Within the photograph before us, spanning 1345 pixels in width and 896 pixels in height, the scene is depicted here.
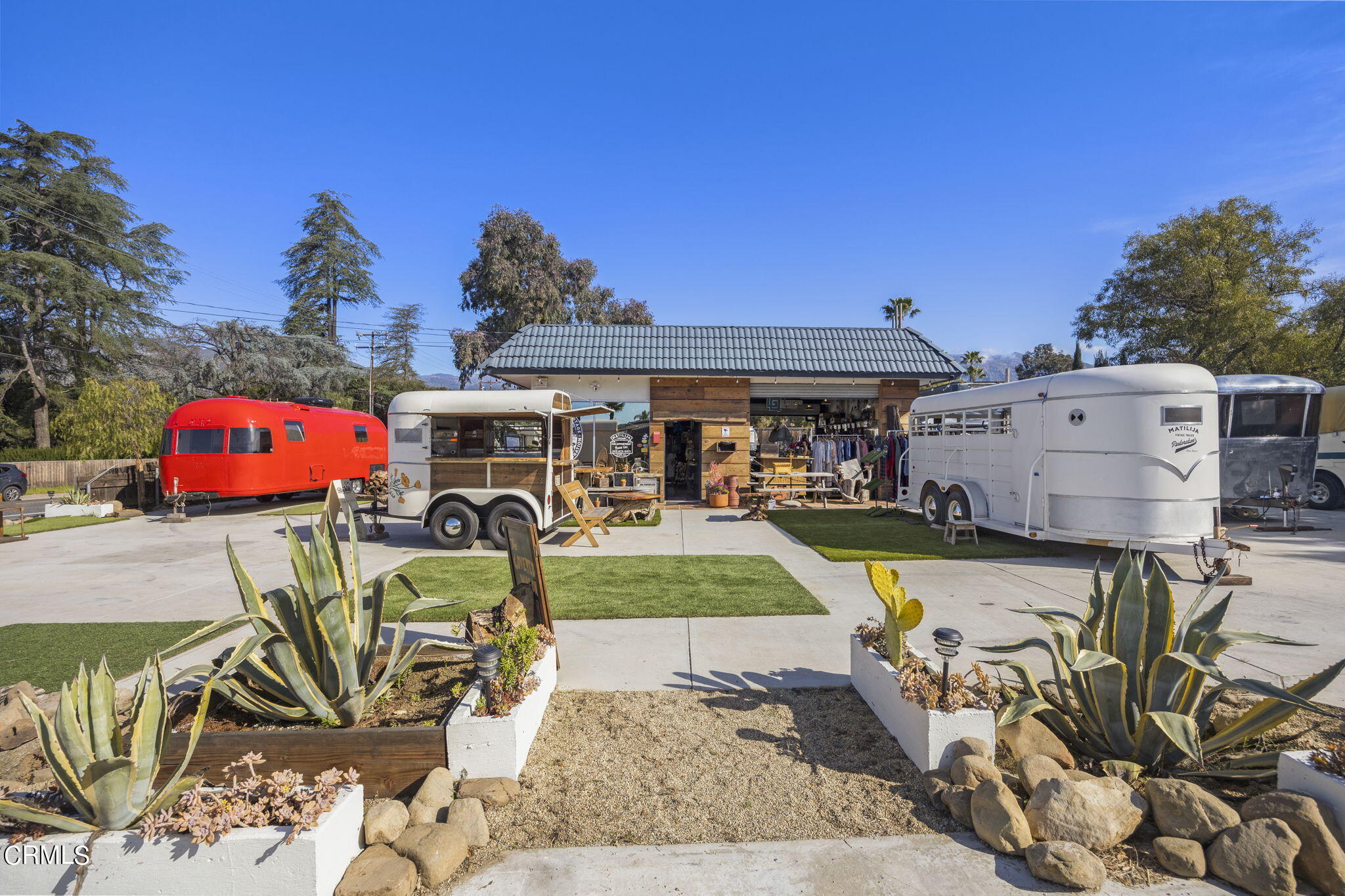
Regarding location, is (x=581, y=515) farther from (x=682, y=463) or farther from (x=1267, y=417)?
(x=1267, y=417)

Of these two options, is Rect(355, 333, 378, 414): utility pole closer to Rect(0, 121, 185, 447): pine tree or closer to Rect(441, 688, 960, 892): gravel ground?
Rect(0, 121, 185, 447): pine tree

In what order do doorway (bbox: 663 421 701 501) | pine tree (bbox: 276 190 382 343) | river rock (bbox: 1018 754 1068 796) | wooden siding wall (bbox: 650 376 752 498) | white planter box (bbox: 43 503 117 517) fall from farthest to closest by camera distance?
pine tree (bbox: 276 190 382 343), doorway (bbox: 663 421 701 501), wooden siding wall (bbox: 650 376 752 498), white planter box (bbox: 43 503 117 517), river rock (bbox: 1018 754 1068 796)

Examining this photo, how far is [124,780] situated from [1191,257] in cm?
2786

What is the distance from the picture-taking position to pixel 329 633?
3201 millimetres

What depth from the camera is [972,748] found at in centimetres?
325

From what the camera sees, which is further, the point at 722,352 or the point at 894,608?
the point at 722,352

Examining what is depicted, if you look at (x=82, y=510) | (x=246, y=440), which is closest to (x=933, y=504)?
(x=246, y=440)

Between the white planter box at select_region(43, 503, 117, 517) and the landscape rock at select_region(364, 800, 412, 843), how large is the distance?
1699 centimetres

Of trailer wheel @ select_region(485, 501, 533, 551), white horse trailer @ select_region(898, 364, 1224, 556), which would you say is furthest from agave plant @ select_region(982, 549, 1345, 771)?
trailer wheel @ select_region(485, 501, 533, 551)

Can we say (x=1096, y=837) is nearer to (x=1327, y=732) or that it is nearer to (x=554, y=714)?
(x=1327, y=732)

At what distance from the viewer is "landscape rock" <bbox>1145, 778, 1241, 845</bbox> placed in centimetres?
271

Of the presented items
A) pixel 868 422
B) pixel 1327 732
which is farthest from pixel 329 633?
pixel 868 422

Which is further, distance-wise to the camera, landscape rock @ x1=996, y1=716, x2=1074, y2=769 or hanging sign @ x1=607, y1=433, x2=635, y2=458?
hanging sign @ x1=607, y1=433, x2=635, y2=458

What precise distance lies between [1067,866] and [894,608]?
1.53 metres
